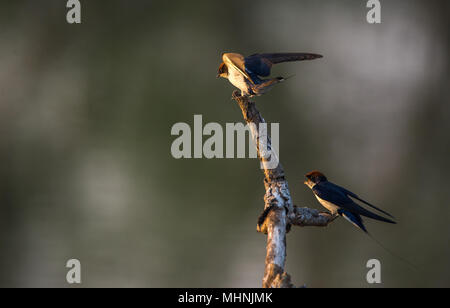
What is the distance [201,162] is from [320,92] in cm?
102

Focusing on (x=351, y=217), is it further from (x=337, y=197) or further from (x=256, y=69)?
(x=256, y=69)

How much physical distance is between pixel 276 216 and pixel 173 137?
2.09m

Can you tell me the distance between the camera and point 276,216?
154 cm

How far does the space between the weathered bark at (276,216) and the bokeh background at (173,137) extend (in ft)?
5.53

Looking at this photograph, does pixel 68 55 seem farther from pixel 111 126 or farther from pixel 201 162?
pixel 201 162

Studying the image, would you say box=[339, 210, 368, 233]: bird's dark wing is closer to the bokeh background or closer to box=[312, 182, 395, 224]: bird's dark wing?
box=[312, 182, 395, 224]: bird's dark wing

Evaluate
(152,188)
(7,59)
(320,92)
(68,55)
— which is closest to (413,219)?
(320,92)

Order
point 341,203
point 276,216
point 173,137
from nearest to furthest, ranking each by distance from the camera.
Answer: point 276,216
point 341,203
point 173,137

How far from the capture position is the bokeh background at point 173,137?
3.50 meters

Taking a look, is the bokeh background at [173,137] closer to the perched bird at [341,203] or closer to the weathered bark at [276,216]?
the perched bird at [341,203]

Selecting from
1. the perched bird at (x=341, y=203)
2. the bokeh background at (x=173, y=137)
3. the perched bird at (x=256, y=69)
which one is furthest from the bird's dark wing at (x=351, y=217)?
the bokeh background at (x=173, y=137)

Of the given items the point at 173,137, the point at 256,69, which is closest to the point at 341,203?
the point at 256,69

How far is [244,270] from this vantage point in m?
3.56

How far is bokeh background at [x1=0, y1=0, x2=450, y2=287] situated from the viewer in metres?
3.50
